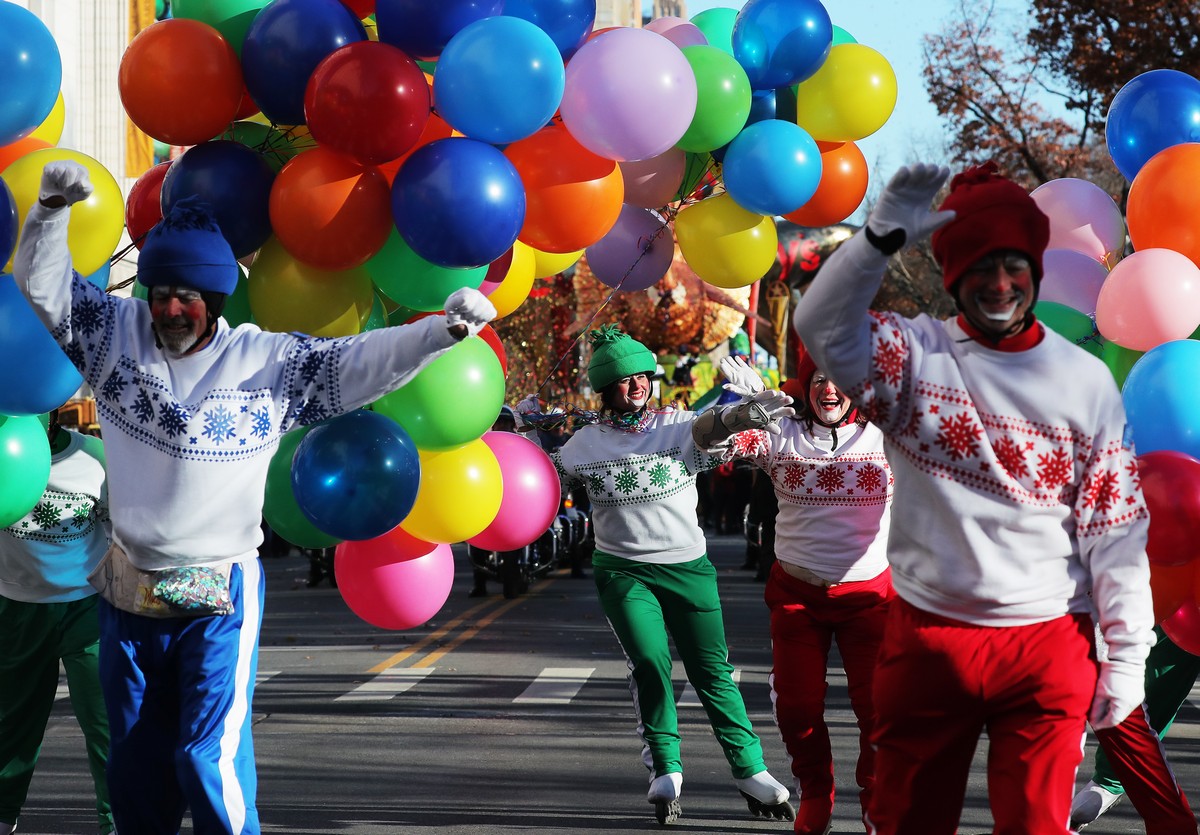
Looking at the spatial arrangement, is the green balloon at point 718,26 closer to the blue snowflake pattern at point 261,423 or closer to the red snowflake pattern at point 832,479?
the red snowflake pattern at point 832,479

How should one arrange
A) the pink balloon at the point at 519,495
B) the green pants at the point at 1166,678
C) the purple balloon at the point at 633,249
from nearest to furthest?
the green pants at the point at 1166,678
the pink balloon at the point at 519,495
the purple balloon at the point at 633,249

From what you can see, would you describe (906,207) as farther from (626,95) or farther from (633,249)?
(633,249)

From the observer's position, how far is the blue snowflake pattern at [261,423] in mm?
4895

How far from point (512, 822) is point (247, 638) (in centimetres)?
222

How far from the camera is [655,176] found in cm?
740

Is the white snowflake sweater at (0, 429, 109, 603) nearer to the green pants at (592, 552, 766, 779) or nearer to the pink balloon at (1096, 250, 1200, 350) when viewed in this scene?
the green pants at (592, 552, 766, 779)

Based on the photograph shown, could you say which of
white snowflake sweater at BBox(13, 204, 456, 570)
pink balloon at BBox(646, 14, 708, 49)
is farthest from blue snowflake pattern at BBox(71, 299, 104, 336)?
pink balloon at BBox(646, 14, 708, 49)

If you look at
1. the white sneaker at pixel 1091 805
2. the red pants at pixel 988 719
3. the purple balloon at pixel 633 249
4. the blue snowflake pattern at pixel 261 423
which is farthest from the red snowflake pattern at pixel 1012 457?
the purple balloon at pixel 633 249

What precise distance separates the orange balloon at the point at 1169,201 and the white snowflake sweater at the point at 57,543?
13.8 feet

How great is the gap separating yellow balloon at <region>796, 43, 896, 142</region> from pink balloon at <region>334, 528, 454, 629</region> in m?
2.52

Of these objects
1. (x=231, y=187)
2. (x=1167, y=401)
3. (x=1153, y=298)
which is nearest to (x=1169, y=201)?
(x=1153, y=298)

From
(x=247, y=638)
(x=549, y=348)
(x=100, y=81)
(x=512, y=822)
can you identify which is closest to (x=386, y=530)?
(x=247, y=638)

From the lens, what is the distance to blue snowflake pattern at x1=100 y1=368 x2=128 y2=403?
483cm

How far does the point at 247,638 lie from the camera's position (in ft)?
16.1
